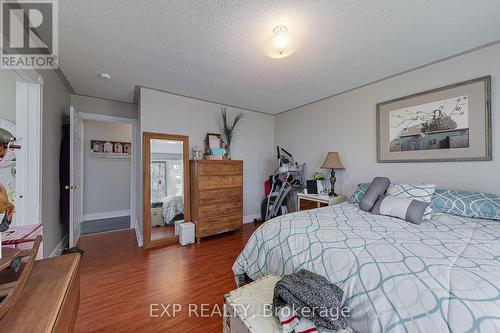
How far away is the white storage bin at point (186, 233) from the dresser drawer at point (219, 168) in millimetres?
845

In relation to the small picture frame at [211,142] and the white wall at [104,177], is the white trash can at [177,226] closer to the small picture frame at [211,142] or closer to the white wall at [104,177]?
the small picture frame at [211,142]

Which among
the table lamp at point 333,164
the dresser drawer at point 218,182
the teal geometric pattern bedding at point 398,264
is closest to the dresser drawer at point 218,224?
the dresser drawer at point 218,182

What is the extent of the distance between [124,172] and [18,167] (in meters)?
3.06

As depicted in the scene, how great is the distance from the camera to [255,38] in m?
1.89

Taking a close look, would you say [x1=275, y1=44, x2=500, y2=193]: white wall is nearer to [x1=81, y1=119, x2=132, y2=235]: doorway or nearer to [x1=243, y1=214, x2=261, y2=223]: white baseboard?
[x1=243, y1=214, x2=261, y2=223]: white baseboard

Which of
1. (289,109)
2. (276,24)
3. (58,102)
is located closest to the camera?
(276,24)

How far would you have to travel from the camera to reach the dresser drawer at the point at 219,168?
3240 mm

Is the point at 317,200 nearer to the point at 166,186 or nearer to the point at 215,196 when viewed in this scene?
the point at 215,196

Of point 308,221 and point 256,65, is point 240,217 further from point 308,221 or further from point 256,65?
point 256,65

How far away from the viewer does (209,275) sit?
2.22m

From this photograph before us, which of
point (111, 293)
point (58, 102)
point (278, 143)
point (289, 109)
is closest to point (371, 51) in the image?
A: point (289, 109)

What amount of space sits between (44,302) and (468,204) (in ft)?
9.95

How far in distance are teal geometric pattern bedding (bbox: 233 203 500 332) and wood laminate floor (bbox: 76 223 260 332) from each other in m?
0.50

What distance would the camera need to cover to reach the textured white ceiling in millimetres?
1532
